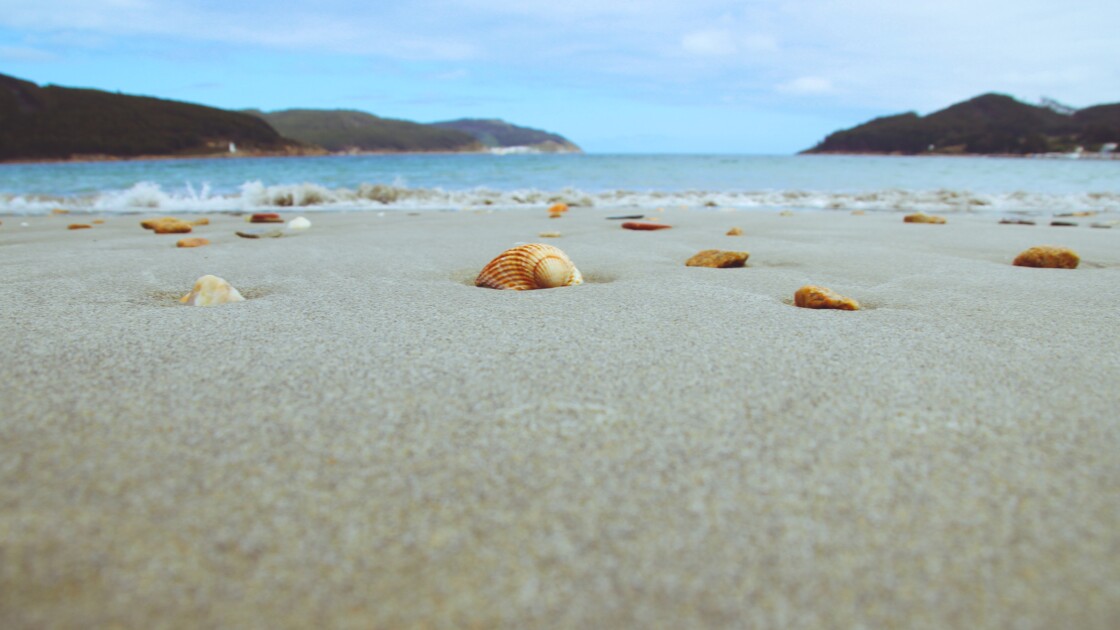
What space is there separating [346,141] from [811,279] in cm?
7829

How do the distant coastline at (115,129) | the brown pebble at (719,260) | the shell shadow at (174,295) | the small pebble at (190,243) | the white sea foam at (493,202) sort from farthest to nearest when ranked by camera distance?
the distant coastline at (115,129) < the white sea foam at (493,202) < the small pebble at (190,243) < the brown pebble at (719,260) < the shell shadow at (174,295)

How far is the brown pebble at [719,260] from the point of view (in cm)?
259

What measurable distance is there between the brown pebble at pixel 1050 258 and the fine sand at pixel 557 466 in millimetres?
1102

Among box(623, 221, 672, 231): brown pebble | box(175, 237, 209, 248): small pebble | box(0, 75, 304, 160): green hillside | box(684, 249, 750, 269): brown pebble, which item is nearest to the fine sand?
box(684, 249, 750, 269): brown pebble

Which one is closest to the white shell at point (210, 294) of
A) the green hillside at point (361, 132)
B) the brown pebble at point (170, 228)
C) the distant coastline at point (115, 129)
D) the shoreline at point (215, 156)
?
the brown pebble at point (170, 228)

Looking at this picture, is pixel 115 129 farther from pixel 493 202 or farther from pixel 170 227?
pixel 170 227

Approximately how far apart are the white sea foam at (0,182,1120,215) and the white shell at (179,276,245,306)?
19.4 feet

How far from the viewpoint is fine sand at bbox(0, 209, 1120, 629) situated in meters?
0.61

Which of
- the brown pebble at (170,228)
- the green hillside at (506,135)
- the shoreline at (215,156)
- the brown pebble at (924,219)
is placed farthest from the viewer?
the green hillside at (506,135)

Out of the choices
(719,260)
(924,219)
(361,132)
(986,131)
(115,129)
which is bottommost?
(719,260)

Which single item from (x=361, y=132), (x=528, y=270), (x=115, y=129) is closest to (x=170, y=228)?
(x=528, y=270)

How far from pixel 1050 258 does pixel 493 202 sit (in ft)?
22.7

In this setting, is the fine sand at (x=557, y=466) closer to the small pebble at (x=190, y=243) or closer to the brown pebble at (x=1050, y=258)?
the brown pebble at (x=1050, y=258)

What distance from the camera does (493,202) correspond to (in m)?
8.72
